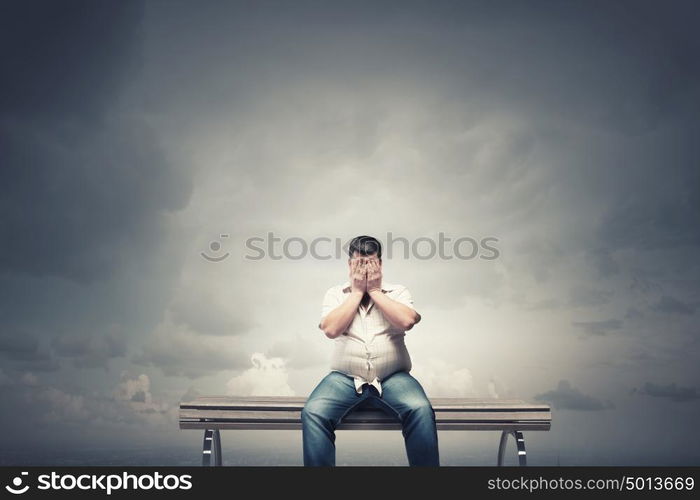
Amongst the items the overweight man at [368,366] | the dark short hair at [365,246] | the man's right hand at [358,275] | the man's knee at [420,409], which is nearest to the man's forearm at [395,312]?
the overweight man at [368,366]

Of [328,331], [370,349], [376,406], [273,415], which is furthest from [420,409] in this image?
[273,415]


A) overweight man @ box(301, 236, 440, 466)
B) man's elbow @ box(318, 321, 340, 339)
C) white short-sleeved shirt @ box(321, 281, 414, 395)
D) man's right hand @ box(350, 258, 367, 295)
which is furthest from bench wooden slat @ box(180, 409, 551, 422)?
man's right hand @ box(350, 258, 367, 295)

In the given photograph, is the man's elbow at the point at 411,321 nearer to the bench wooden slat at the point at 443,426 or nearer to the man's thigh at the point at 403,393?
the man's thigh at the point at 403,393

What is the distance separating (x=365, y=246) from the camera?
432 centimetres

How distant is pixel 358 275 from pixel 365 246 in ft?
0.70

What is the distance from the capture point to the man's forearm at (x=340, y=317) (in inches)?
163

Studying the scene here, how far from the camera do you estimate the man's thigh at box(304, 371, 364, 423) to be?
4.11 meters

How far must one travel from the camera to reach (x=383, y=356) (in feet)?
13.9

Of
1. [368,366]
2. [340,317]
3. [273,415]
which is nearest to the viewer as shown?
[340,317]

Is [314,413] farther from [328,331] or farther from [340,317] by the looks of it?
[340,317]

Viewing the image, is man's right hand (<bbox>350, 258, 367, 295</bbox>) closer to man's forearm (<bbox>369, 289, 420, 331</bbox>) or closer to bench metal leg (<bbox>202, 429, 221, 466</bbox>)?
man's forearm (<bbox>369, 289, 420, 331</bbox>)
